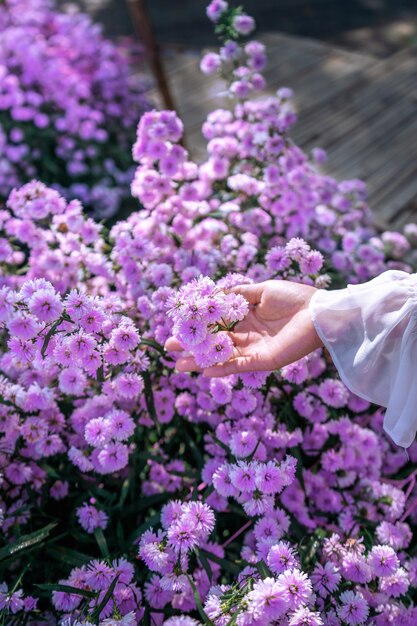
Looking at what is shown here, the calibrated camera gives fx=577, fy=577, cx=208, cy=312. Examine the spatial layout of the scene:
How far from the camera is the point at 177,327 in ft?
3.25

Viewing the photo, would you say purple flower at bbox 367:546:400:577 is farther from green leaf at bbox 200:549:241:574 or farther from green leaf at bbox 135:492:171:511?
green leaf at bbox 135:492:171:511

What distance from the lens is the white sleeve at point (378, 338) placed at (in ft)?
3.59

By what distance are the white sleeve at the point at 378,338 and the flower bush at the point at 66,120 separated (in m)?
1.53

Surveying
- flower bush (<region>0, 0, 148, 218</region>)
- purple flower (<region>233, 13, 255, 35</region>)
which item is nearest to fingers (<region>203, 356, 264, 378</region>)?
purple flower (<region>233, 13, 255, 35</region>)

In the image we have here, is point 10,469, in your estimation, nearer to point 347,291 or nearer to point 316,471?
point 316,471

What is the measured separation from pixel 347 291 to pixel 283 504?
46 centimetres

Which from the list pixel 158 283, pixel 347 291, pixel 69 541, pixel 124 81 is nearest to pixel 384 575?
pixel 347 291

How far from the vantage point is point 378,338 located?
3.66ft

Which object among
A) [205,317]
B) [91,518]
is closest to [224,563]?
[91,518]

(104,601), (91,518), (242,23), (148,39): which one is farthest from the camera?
(148,39)

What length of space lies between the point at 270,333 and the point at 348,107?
2.06 m

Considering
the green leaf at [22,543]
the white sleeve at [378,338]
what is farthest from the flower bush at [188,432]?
the white sleeve at [378,338]

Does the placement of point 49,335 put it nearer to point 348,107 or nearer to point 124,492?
point 124,492

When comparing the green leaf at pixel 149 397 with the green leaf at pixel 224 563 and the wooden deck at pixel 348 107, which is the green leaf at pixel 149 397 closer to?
the green leaf at pixel 224 563
